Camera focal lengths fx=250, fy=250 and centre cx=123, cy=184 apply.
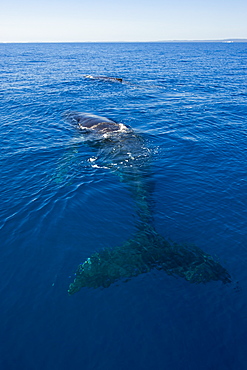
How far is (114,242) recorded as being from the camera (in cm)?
1603

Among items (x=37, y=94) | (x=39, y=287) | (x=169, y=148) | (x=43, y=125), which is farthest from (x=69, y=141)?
(x=37, y=94)

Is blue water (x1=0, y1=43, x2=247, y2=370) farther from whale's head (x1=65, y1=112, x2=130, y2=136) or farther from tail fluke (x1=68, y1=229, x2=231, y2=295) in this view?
whale's head (x1=65, y1=112, x2=130, y2=136)

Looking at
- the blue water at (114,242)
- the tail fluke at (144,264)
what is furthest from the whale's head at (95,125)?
the tail fluke at (144,264)

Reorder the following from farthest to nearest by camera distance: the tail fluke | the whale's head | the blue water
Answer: the whale's head → the tail fluke → the blue water

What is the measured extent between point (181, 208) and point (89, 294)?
9591mm

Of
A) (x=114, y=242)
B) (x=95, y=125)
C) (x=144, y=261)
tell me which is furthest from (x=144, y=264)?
(x=95, y=125)

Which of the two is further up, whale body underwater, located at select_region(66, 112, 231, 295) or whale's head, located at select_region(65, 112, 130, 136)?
whale's head, located at select_region(65, 112, 130, 136)

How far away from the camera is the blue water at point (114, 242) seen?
10992mm

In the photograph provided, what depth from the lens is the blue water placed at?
11.0 meters

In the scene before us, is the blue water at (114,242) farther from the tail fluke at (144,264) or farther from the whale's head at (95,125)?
the whale's head at (95,125)

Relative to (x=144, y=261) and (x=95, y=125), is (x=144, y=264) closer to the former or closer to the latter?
(x=144, y=261)

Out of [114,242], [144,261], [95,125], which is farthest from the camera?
[95,125]

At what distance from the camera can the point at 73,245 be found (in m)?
15.8

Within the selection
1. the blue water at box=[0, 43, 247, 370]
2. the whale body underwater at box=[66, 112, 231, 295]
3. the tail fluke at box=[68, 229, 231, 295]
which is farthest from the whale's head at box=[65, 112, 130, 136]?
the tail fluke at box=[68, 229, 231, 295]
